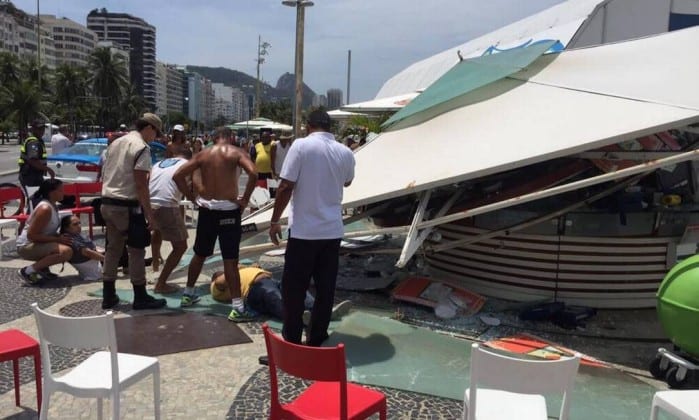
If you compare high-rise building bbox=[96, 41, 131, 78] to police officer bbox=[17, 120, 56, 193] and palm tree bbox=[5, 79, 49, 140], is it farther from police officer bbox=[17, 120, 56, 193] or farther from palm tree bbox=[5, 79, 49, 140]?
police officer bbox=[17, 120, 56, 193]

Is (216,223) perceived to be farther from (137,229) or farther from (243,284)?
(137,229)

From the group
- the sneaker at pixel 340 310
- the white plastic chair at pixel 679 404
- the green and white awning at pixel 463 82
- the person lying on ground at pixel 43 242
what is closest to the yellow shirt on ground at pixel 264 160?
the green and white awning at pixel 463 82

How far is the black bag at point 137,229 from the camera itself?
5.43 metres

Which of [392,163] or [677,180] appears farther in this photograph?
[677,180]

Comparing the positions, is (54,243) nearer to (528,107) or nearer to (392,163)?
(392,163)

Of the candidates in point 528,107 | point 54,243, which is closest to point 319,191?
point 528,107

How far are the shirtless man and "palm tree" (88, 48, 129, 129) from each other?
283ft

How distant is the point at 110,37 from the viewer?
174 metres

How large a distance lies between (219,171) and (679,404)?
13.1 feet

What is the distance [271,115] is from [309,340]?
7992 centimetres

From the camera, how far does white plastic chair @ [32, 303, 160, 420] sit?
2747mm

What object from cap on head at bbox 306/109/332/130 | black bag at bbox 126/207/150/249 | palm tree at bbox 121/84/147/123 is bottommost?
black bag at bbox 126/207/150/249

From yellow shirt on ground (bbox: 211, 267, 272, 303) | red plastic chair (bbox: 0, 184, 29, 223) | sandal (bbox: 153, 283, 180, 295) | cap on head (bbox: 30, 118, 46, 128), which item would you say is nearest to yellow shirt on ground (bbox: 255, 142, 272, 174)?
cap on head (bbox: 30, 118, 46, 128)

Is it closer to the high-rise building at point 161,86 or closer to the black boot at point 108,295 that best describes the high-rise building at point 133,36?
the high-rise building at point 161,86
